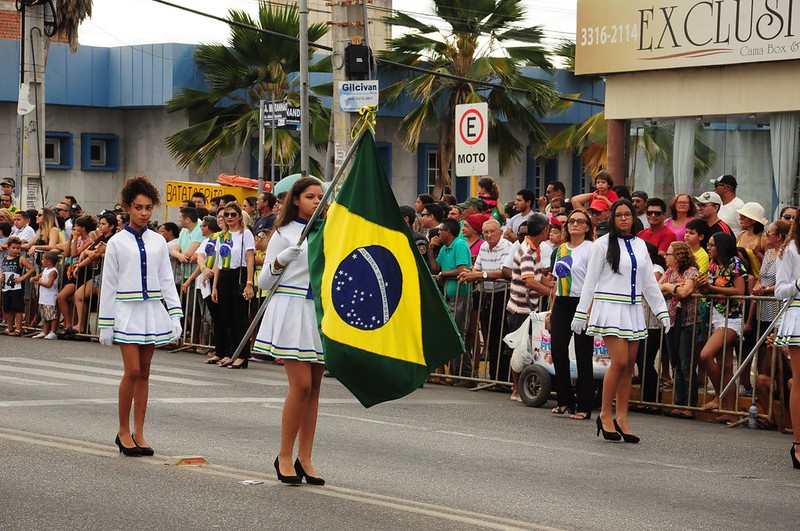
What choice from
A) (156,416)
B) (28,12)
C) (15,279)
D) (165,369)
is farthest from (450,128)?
(156,416)

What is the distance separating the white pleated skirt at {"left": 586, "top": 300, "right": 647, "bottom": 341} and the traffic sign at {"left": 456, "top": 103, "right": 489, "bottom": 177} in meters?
6.48

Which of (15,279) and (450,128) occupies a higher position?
(450,128)

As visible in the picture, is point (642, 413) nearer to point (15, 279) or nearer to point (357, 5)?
point (357, 5)

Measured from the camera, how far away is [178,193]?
30688 millimetres

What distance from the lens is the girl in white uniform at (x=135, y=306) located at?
9.41m

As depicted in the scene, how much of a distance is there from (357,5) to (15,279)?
7.24 m

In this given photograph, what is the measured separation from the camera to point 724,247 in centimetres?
1344

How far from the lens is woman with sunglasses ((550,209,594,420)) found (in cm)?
1297

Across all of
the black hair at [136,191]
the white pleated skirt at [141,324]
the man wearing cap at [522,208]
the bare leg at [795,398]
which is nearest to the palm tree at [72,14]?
the man wearing cap at [522,208]

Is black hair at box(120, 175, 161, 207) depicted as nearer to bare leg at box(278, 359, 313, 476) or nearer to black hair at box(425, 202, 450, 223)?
bare leg at box(278, 359, 313, 476)

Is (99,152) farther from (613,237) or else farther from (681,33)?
(613,237)

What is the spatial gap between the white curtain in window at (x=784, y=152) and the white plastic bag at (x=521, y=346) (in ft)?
24.5

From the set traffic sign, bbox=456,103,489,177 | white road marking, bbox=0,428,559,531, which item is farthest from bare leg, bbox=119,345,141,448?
traffic sign, bbox=456,103,489,177

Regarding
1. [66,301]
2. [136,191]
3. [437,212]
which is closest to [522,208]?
[437,212]
